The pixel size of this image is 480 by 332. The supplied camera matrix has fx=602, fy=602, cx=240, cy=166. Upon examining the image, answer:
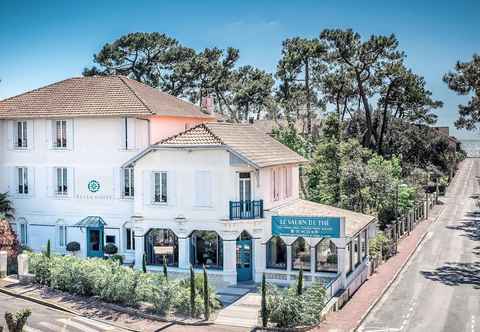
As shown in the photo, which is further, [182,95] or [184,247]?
[182,95]

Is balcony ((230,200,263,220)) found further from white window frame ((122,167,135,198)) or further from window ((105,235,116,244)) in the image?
window ((105,235,116,244))

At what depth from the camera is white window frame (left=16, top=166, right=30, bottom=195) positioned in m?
36.5

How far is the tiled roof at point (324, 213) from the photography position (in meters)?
31.2

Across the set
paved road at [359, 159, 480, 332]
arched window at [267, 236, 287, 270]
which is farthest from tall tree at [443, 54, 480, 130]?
arched window at [267, 236, 287, 270]

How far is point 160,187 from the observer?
3195 cm

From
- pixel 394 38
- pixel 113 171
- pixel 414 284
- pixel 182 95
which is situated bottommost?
pixel 414 284

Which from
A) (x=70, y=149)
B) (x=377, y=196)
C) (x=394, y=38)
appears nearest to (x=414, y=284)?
(x=377, y=196)

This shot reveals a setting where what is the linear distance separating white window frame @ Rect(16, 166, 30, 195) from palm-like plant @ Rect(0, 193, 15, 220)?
2.64ft

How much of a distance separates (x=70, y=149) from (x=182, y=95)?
40.0 meters

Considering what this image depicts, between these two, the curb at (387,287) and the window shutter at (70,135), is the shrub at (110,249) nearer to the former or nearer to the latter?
the window shutter at (70,135)

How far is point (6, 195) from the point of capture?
36438 millimetres

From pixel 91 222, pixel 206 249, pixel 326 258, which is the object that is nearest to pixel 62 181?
pixel 91 222

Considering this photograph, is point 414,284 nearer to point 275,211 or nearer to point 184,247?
point 275,211

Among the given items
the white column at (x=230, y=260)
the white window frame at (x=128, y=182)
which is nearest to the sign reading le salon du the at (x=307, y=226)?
the white column at (x=230, y=260)
